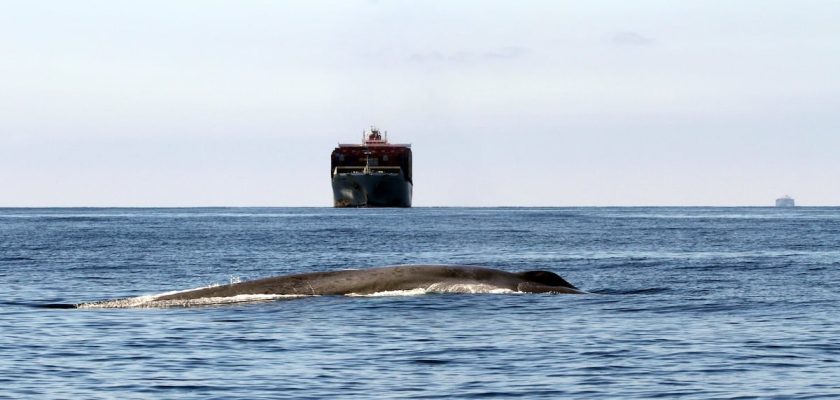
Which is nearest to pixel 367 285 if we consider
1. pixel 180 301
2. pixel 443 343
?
pixel 180 301

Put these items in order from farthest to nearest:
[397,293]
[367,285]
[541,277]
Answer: [541,277], [367,285], [397,293]

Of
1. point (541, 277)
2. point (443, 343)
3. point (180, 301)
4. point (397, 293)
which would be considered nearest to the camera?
point (443, 343)

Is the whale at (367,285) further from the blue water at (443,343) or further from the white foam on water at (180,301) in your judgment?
the blue water at (443,343)

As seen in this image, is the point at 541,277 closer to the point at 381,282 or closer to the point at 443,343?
the point at 381,282

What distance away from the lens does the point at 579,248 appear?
63.4m

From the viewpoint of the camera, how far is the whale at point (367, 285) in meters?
27.1

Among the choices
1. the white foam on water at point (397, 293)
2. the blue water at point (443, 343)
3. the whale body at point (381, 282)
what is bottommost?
the blue water at point (443, 343)

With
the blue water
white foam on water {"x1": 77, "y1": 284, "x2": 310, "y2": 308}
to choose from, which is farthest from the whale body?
the blue water

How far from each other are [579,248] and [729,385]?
154 ft

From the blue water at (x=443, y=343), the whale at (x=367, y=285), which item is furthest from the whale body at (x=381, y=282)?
the blue water at (x=443, y=343)

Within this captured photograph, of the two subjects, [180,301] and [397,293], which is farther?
[397,293]

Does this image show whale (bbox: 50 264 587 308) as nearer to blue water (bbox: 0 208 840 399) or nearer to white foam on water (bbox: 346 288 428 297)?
white foam on water (bbox: 346 288 428 297)

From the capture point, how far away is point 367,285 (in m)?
A: 27.8

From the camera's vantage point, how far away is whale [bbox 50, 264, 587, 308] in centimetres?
2714
